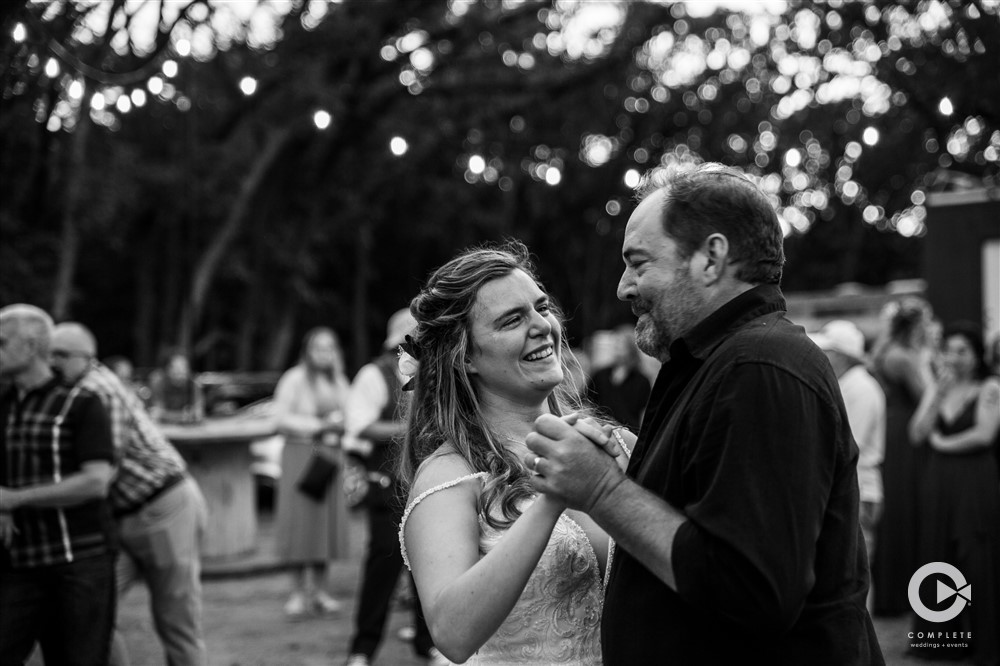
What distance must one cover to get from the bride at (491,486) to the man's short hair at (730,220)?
460 mm

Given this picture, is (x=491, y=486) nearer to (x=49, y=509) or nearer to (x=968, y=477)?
(x=49, y=509)

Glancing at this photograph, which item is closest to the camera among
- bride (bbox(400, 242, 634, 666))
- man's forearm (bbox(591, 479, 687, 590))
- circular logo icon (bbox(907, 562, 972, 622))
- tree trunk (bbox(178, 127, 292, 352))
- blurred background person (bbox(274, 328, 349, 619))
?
man's forearm (bbox(591, 479, 687, 590))

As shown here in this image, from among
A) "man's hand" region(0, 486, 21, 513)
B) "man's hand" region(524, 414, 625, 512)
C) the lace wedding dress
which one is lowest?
the lace wedding dress

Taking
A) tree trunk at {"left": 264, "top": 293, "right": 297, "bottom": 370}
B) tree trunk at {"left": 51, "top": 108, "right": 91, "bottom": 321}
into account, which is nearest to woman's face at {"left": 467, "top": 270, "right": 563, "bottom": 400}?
tree trunk at {"left": 51, "top": 108, "right": 91, "bottom": 321}

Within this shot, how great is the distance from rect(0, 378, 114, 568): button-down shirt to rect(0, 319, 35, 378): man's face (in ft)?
0.43

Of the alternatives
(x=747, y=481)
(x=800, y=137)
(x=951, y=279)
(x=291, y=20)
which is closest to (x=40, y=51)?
(x=747, y=481)

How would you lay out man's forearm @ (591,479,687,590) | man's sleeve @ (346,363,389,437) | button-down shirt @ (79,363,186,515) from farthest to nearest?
man's sleeve @ (346,363,389,437), button-down shirt @ (79,363,186,515), man's forearm @ (591,479,687,590)

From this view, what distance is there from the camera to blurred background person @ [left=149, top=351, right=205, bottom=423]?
11016mm

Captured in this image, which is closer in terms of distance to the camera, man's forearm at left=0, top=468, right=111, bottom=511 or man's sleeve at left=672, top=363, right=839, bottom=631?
man's sleeve at left=672, top=363, right=839, bottom=631

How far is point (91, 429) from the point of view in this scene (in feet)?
16.3

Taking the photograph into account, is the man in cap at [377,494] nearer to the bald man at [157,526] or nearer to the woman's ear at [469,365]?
the bald man at [157,526]

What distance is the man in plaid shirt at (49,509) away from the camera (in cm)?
479

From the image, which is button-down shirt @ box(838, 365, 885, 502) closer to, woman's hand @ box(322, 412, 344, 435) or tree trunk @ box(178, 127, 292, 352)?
woman's hand @ box(322, 412, 344, 435)

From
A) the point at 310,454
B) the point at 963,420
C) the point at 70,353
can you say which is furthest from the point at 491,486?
the point at 310,454
